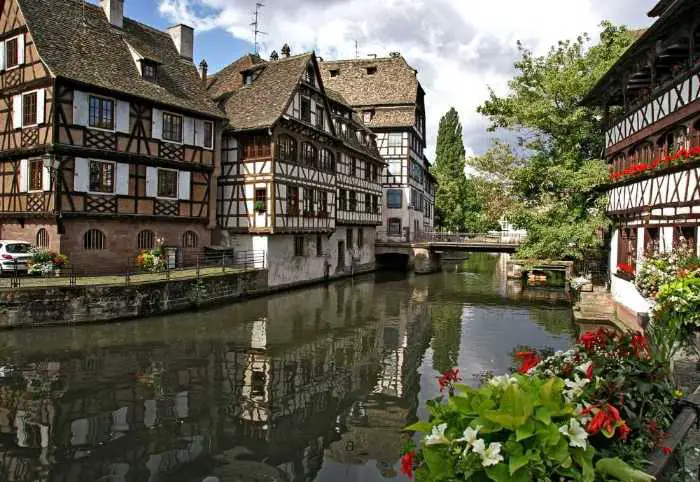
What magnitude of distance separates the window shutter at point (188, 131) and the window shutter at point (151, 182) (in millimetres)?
2353

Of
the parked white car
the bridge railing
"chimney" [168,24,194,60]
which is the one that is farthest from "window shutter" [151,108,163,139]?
the bridge railing

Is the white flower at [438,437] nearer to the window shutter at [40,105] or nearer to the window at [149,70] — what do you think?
the window shutter at [40,105]

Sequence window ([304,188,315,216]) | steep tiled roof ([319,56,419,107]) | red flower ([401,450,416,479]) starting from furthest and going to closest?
1. steep tiled roof ([319,56,419,107])
2. window ([304,188,315,216])
3. red flower ([401,450,416,479])

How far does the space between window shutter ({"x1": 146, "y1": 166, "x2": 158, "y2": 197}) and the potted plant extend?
515 centimetres

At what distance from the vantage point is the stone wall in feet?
59.7

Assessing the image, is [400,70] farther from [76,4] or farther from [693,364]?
[693,364]

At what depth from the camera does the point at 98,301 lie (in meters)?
19.7

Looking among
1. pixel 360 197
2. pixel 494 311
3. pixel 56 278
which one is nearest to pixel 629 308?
pixel 494 311

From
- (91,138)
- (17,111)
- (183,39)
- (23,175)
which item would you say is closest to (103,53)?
(17,111)

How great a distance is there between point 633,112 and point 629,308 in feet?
26.0

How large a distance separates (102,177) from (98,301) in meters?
6.43

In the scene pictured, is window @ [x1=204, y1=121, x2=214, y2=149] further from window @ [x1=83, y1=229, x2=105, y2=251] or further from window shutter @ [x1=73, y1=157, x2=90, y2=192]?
window @ [x1=83, y1=229, x2=105, y2=251]

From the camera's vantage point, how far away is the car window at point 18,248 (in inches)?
861

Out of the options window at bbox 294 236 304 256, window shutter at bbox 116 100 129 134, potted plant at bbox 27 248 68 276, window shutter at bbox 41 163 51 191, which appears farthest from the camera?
window at bbox 294 236 304 256
